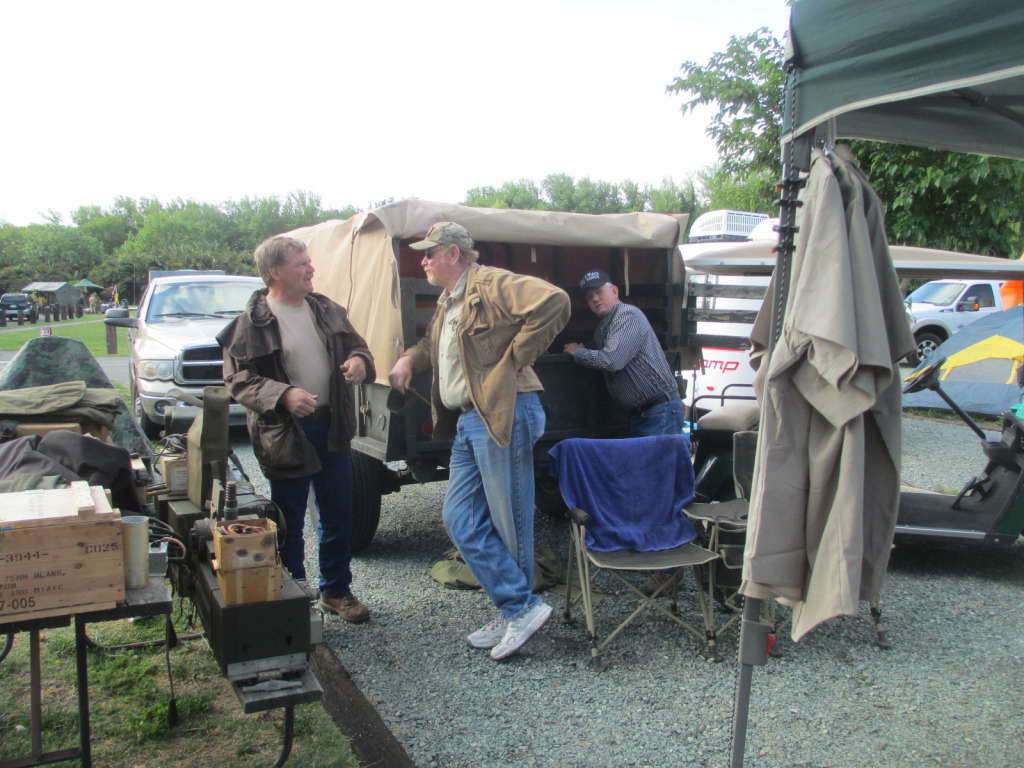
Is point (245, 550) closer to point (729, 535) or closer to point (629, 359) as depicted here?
point (729, 535)

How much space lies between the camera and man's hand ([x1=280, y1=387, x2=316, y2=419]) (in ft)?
11.8

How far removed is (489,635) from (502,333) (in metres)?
1.46

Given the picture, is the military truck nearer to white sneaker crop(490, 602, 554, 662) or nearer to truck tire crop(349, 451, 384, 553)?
truck tire crop(349, 451, 384, 553)

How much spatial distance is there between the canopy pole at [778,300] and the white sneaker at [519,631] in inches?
51.7

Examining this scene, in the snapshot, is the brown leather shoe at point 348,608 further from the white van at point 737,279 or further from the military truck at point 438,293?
the white van at point 737,279

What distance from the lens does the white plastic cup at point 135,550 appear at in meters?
2.43

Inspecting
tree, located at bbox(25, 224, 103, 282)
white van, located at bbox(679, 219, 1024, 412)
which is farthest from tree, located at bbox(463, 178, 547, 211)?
white van, located at bbox(679, 219, 1024, 412)

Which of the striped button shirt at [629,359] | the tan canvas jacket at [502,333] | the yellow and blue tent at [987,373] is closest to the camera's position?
the tan canvas jacket at [502,333]

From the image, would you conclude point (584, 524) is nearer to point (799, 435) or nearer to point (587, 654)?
point (587, 654)

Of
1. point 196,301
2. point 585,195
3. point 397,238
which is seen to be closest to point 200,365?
point 196,301

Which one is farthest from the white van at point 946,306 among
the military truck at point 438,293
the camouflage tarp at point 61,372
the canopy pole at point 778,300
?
the camouflage tarp at point 61,372

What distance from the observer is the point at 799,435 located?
7.75 feet

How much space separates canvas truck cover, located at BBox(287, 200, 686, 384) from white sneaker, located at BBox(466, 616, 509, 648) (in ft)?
5.09

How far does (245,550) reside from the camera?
2592 mm
